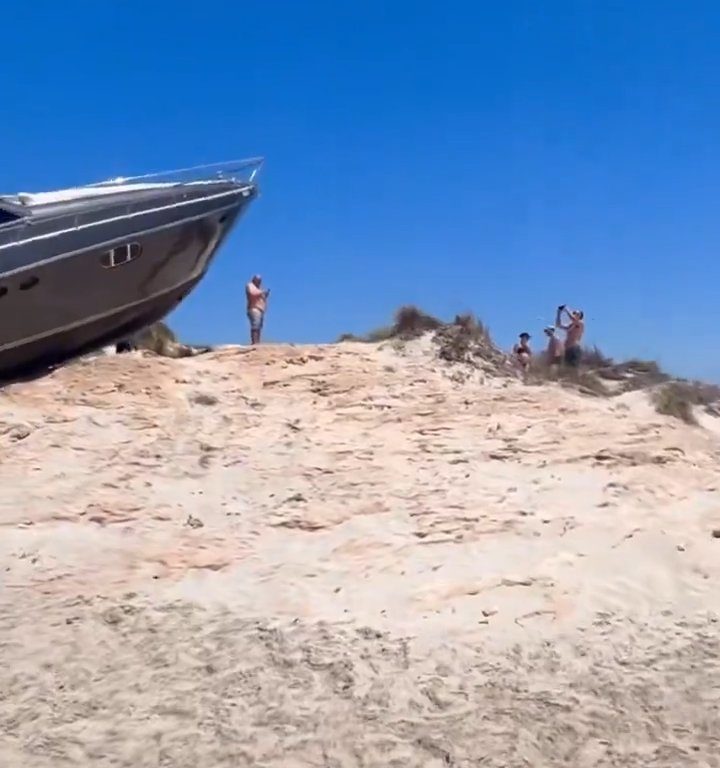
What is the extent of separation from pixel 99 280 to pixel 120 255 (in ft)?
0.90

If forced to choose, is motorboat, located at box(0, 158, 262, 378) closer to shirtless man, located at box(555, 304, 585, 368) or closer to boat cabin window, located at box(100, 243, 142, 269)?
boat cabin window, located at box(100, 243, 142, 269)

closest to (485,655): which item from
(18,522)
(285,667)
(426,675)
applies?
(426,675)

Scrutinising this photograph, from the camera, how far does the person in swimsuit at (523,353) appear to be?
1381 cm

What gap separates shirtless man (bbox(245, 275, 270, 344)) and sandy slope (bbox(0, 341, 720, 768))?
2452 millimetres

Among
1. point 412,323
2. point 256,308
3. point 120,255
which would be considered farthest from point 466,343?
point 120,255

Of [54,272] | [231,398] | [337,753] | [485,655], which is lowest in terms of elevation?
[337,753]

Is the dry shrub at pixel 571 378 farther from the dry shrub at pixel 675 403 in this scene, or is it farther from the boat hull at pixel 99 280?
the boat hull at pixel 99 280

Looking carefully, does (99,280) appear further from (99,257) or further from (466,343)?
(466,343)

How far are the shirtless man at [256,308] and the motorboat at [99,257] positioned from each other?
13.5ft

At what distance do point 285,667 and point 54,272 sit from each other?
388 centimetres

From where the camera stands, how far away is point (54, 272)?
870cm

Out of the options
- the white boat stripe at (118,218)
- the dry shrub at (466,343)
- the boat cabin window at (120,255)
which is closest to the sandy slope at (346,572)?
the dry shrub at (466,343)

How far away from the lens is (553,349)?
15.1m

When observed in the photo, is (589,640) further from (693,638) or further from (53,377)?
(53,377)
